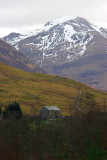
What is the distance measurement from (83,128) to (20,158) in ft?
79.9

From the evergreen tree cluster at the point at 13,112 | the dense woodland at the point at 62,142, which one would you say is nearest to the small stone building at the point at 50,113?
the evergreen tree cluster at the point at 13,112

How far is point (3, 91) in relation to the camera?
194 metres

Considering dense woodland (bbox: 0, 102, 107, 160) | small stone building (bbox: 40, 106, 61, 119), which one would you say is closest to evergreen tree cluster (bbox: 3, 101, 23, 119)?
dense woodland (bbox: 0, 102, 107, 160)

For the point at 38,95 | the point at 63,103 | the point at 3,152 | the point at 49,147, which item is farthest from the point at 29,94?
the point at 3,152

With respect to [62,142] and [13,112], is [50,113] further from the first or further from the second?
[62,142]

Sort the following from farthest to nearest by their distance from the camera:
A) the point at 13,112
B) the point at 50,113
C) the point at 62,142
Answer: the point at 50,113
the point at 13,112
the point at 62,142

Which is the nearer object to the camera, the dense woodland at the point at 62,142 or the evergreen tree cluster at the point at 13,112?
the dense woodland at the point at 62,142

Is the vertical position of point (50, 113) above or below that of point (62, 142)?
above

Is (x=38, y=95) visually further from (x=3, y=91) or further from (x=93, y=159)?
(x=93, y=159)

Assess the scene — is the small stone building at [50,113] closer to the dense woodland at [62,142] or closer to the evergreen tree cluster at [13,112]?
the evergreen tree cluster at [13,112]

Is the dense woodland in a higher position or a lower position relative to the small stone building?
lower

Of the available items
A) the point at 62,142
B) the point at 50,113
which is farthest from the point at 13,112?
the point at 62,142

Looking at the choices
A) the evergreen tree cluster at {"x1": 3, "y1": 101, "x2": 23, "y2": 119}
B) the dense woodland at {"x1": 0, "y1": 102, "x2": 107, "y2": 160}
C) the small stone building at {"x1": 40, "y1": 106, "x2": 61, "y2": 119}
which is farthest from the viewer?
the small stone building at {"x1": 40, "y1": 106, "x2": 61, "y2": 119}

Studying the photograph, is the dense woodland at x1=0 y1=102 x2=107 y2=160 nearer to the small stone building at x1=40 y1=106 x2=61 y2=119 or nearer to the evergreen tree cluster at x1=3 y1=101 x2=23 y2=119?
the evergreen tree cluster at x1=3 y1=101 x2=23 y2=119
